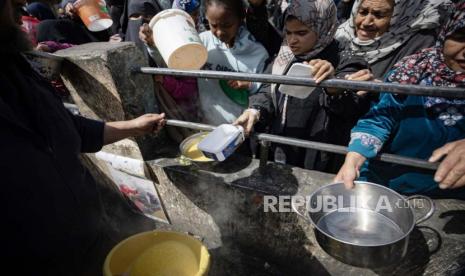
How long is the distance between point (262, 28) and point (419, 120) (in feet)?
5.01

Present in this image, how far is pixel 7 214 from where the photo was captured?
127 centimetres

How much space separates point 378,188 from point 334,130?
82 centimetres

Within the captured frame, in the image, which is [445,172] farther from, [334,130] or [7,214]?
[7,214]

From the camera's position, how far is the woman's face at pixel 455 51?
154cm

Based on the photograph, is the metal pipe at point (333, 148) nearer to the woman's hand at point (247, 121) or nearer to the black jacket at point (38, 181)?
the woman's hand at point (247, 121)

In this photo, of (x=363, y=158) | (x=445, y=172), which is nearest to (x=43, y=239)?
(x=363, y=158)

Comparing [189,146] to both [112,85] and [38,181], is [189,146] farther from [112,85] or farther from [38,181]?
[38,181]

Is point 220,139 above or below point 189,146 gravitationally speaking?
above

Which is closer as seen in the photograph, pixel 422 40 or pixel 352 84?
pixel 352 84

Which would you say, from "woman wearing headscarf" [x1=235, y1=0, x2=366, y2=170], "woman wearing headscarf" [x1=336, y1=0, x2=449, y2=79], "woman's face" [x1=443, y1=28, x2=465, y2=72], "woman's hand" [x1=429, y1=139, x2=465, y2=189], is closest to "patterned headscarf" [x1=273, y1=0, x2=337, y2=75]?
"woman wearing headscarf" [x1=235, y1=0, x2=366, y2=170]

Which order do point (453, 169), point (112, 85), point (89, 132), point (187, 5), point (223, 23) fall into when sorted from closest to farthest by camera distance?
point (453, 169)
point (89, 132)
point (112, 85)
point (223, 23)
point (187, 5)

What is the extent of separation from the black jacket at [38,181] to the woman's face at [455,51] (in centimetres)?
202

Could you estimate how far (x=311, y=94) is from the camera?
7.54 ft

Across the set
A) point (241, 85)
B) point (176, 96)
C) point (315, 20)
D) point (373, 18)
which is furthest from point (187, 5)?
point (373, 18)
